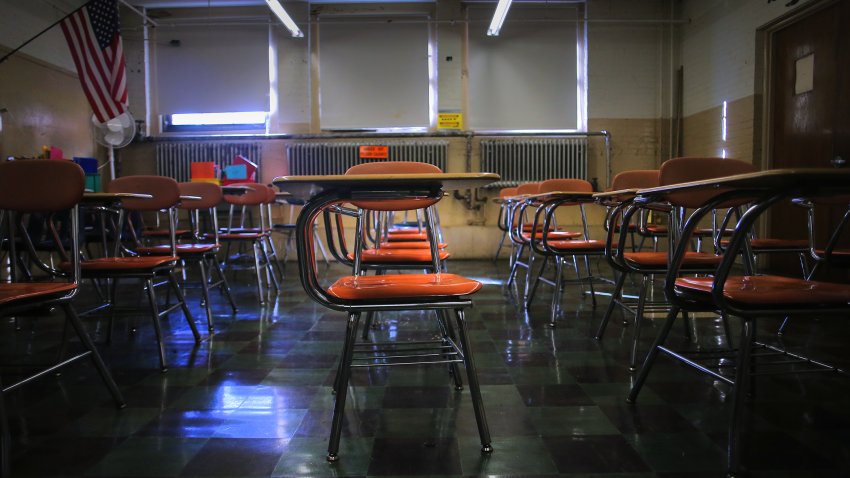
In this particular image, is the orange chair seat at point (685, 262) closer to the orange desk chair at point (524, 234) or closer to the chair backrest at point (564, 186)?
the orange desk chair at point (524, 234)

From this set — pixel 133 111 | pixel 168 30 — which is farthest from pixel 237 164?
pixel 168 30

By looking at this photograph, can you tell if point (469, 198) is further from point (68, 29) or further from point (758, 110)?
point (68, 29)

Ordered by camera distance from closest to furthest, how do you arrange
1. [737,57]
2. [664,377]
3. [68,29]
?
1. [664,377]
2. [68,29]
3. [737,57]

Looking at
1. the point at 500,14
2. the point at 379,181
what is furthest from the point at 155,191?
the point at 500,14

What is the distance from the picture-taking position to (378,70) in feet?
21.6

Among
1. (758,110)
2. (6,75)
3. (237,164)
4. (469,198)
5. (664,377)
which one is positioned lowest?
(664,377)

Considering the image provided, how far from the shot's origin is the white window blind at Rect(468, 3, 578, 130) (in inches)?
259

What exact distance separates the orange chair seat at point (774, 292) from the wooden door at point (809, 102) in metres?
3.55

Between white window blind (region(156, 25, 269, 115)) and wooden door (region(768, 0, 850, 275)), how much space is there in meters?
5.99

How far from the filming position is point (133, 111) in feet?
21.5

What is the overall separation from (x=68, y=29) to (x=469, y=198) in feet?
15.7

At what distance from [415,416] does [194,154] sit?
6.03 meters

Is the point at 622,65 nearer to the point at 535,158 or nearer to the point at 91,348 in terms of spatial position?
the point at 535,158

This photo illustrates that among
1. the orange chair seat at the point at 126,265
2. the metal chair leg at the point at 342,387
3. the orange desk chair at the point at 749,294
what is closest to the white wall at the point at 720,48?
the orange desk chair at the point at 749,294
